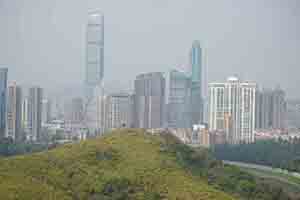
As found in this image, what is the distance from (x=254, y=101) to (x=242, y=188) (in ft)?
44.4

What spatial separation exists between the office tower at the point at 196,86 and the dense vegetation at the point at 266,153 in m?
6.09

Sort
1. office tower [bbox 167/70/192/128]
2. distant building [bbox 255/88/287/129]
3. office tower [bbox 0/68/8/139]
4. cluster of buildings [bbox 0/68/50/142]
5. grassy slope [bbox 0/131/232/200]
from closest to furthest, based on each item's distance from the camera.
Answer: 1. grassy slope [bbox 0/131/232/200]
2. office tower [bbox 0/68/8/139]
3. cluster of buildings [bbox 0/68/50/142]
4. distant building [bbox 255/88/287/129]
5. office tower [bbox 167/70/192/128]

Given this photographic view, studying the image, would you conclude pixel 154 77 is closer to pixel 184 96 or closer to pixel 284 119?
pixel 184 96

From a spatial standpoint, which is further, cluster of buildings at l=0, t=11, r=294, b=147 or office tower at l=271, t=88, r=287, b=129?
office tower at l=271, t=88, r=287, b=129

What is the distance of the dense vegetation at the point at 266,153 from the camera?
430 inches

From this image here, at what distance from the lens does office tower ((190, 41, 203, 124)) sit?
20.1 meters

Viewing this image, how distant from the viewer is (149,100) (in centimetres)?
1831

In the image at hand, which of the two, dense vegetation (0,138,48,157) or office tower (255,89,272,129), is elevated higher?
office tower (255,89,272,129)

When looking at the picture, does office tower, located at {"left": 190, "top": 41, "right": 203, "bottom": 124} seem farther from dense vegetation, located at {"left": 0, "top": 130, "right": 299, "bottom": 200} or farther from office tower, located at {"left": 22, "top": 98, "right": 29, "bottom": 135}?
dense vegetation, located at {"left": 0, "top": 130, "right": 299, "bottom": 200}

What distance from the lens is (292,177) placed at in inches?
362

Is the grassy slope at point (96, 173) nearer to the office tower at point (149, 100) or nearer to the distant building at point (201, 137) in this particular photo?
the distant building at point (201, 137)

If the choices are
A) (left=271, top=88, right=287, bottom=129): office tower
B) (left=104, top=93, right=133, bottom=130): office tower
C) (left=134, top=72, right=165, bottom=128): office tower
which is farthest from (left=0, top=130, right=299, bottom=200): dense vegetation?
(left=271, top=88, right=287, bottom=129): office tower

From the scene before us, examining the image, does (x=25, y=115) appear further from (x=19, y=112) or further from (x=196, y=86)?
(x=196, y=86)

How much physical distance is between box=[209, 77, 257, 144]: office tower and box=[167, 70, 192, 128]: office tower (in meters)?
1.13
